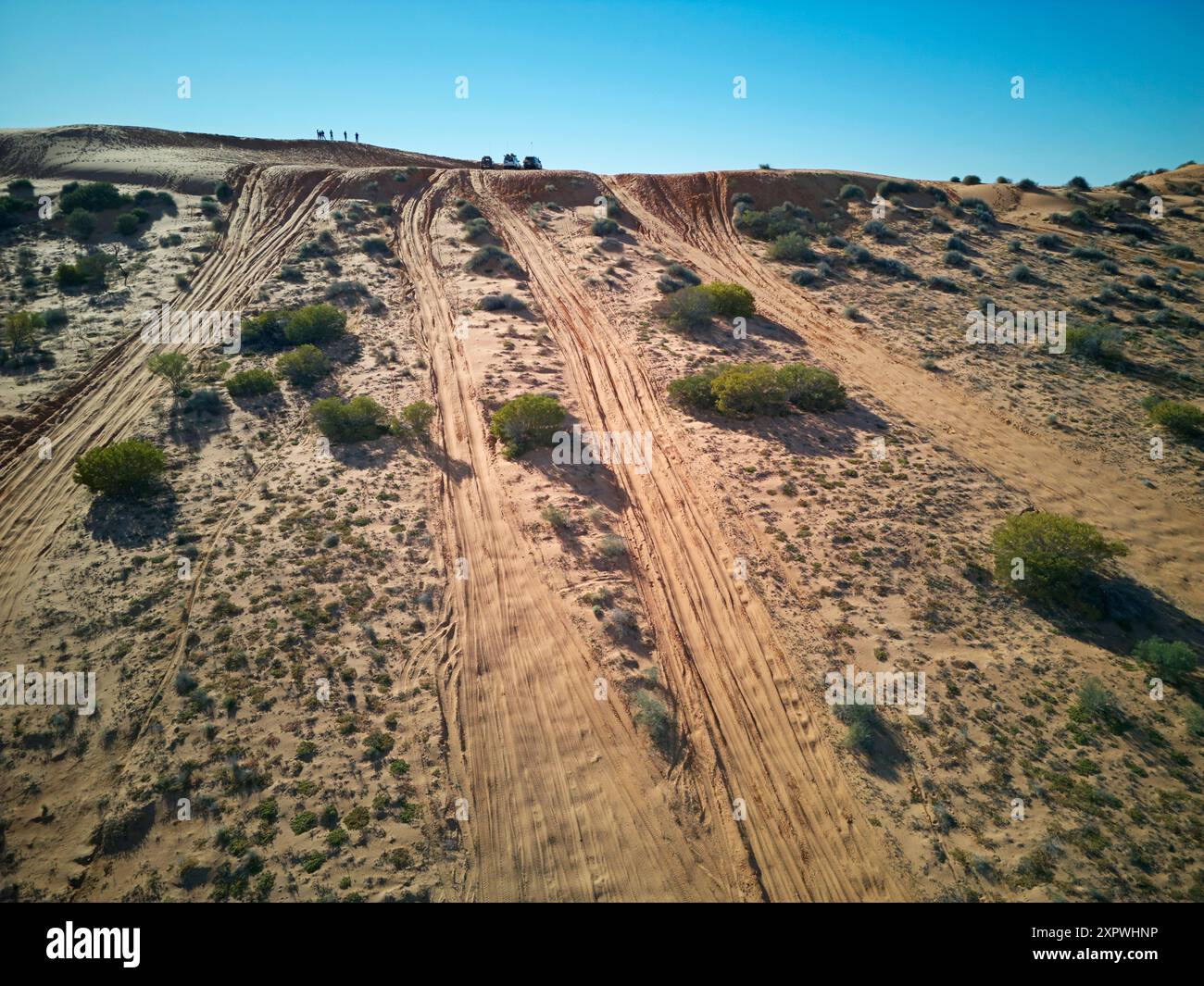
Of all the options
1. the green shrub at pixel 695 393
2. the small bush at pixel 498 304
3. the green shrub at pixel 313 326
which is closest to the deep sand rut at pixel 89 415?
the green shrub at pixel 313 326

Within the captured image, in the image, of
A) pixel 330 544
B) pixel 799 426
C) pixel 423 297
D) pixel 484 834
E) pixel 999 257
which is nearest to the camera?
pixel 484 834

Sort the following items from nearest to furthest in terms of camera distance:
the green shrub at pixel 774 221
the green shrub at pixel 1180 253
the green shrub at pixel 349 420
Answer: the green shrub at pixel 349 420 → the green shrub at pixel 1180 253 → the green shrub at pixel 774 221

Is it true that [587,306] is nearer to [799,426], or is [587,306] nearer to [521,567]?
[799,426]

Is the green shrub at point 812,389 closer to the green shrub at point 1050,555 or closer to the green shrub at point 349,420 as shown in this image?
the green shrub at point 1050,555

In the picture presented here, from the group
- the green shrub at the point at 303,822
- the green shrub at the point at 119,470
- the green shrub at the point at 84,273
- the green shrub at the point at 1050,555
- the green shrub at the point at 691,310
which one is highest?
the green shrub at the point at 84,273

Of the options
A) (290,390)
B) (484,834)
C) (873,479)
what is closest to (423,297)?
(290,390)

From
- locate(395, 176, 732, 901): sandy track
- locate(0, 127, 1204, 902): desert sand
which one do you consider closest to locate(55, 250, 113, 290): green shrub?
locate(0, 127, 1204, 902): desert sand
